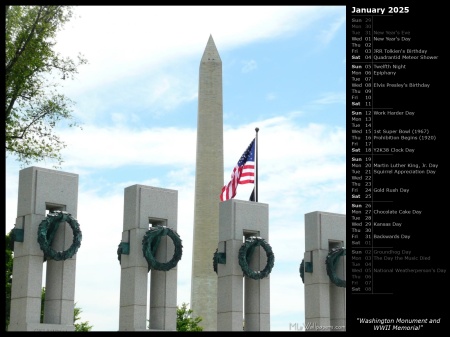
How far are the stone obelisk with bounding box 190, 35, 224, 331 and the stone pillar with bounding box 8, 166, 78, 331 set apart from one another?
2245cm

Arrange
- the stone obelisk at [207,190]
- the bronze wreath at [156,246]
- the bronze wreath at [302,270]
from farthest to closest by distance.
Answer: the stone obelisk at [207,190]
the bronze wreath at [302,270]
the bronze wreath at [156,246]

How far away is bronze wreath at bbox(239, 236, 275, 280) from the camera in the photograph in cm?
3272

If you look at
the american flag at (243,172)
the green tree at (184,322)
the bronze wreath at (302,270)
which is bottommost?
the green tree at (184,322)

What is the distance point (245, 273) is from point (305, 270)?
386 centimetres

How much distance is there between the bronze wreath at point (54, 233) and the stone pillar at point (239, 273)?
6523mm

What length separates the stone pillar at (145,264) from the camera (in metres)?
30.9

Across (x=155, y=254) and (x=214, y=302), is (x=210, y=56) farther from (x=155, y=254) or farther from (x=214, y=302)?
(x=155, y=254)

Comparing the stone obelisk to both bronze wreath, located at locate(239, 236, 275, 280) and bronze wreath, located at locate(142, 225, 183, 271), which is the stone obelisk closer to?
bronze wreath, located at locate(239, 236, 275, 280)

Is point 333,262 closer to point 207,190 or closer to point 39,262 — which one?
point 39,262

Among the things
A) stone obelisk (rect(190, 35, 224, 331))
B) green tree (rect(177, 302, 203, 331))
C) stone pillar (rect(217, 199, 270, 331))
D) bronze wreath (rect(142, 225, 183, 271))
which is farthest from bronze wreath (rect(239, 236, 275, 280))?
stone obelisk (rect(190, 35, 224, 331))

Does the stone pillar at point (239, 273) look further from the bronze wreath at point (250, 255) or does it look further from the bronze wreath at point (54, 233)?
the bronze wreath at point (54, 233)

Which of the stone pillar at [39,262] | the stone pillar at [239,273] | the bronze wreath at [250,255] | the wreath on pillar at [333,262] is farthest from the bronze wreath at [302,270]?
the stone pillar at [39,262]

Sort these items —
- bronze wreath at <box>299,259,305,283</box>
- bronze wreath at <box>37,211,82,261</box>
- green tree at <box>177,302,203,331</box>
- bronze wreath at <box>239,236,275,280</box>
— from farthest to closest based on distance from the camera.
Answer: green tree at <box>177,302,203,331</box>
bronze wreath at <box>299,259,305,283</box>
bronze wreath at <box>239,236,275,280</box>
bronze wreath at <box>37,211,82,261</box>

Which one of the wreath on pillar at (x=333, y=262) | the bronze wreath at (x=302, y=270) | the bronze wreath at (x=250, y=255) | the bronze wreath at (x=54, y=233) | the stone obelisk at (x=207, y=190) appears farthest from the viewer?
the stone obelisk at (x=207, y=190)
